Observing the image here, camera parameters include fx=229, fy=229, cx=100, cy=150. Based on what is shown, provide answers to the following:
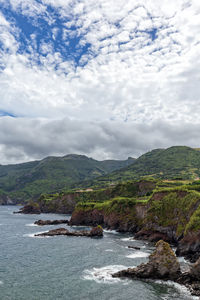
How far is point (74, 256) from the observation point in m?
68.4

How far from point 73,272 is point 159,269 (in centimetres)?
2011

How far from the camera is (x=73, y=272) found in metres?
54.8

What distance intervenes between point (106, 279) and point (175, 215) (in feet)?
164

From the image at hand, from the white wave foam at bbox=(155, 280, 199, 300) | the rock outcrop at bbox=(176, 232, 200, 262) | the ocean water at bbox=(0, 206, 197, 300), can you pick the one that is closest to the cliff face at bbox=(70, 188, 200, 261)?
the rock outcrop at bbox=(176, 232, 200, 262)

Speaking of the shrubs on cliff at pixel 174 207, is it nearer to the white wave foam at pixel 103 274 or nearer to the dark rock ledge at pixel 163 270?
the dark rock ledge at pixel 163 270

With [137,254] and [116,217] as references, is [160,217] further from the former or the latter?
[116,217]

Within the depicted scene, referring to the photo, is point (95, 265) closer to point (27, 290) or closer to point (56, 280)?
point (56, 280)

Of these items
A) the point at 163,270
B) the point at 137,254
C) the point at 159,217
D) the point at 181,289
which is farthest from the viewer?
the point at 159,217

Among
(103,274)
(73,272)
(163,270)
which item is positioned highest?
(163,270)

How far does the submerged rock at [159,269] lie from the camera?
50.4 m

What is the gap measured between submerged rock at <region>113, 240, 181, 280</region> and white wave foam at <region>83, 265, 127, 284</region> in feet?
6.68

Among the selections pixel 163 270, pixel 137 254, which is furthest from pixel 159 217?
pixel 163 270

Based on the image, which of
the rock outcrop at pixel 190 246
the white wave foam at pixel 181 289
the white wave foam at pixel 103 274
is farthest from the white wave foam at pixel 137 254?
the white wave foam at pixel 181 289

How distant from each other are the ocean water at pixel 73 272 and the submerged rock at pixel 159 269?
7.86 feet
